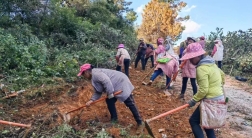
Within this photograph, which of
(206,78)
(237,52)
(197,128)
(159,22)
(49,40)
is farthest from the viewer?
(159,22)

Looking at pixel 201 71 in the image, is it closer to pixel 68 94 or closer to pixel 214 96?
pixel 214 96

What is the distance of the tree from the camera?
1052 inches

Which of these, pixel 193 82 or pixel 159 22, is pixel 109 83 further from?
pixel 159 22

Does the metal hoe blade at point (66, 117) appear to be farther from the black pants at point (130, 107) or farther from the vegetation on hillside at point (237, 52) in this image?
the vegetation on hillside at point (237, 52)

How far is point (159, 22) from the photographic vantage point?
27000mm

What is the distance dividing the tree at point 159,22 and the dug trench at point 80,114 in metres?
20.9

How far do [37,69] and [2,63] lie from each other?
0.91 meters

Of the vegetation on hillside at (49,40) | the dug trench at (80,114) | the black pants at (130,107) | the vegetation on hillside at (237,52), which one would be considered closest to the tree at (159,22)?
the vegetation on hillside at (237,52)

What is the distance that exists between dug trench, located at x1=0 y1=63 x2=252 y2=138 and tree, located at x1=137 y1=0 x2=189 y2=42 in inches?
824

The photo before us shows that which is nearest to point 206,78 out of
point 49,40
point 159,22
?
point 49,40

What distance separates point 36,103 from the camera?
5461 millimetres

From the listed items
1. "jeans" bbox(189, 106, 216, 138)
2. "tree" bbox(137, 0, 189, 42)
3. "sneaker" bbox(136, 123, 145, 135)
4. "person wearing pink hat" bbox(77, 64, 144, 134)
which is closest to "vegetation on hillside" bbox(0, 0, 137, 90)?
"person wearing pink hat" bbox(77, 64, 144, 134)

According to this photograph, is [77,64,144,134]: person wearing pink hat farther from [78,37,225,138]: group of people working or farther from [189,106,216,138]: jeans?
[189,106,216,138]: jeans

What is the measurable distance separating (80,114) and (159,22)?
77.1 feet
